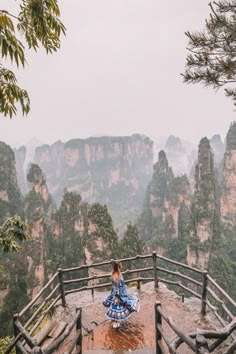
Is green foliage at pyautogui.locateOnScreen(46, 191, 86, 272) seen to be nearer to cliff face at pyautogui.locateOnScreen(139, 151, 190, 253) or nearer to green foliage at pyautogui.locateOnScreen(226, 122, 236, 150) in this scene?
cliff face at pyautogui.locateOnScreen(139, 151, 190, 253)

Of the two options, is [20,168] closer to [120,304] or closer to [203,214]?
[203,214]

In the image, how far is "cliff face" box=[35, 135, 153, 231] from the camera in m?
115

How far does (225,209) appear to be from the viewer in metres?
46.3

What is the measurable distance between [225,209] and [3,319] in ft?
120

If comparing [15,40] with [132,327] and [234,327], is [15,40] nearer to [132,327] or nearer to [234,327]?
[234,327]

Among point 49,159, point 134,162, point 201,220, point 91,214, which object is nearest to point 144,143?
point 134,162

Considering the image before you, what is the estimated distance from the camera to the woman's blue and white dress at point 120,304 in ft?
17.5

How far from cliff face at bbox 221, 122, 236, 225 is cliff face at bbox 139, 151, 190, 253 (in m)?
6.81

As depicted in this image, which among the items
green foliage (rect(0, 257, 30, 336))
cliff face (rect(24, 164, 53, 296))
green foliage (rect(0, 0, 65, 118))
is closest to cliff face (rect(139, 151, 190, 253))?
cliff face (rect(24, 164, 53, 296))

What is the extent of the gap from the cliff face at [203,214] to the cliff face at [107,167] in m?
68.6

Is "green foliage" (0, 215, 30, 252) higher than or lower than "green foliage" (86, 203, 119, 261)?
higher

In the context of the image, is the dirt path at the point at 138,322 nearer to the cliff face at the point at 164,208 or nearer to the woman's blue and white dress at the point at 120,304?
the woman's blue and white dress at the point at 120,304

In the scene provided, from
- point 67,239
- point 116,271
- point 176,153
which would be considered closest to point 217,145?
point 176,153

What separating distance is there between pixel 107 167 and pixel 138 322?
11286 centimetres
